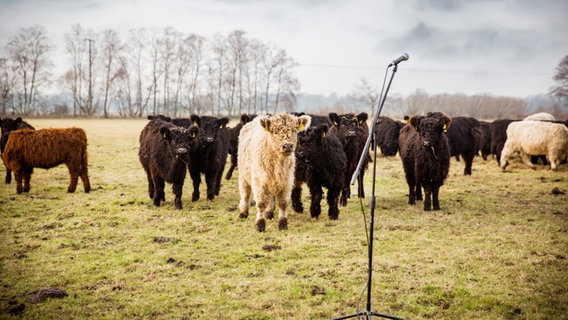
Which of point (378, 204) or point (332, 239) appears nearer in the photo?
point (332, 239)

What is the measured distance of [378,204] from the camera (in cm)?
950

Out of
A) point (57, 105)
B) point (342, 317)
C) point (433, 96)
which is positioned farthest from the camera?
point (433, 96)

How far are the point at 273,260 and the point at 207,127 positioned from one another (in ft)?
17.2

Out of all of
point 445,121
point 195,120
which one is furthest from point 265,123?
point 445,121

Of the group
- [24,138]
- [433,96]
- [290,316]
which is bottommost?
[290,316]

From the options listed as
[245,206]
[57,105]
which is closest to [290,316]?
[245,206]

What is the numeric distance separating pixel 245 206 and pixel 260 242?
1652 mm

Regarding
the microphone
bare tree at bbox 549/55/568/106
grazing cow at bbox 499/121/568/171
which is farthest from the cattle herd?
bare tree at bbox 549/55/568/106

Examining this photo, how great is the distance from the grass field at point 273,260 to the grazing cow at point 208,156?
535 mm

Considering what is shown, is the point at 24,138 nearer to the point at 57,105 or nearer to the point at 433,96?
the point at 57,105

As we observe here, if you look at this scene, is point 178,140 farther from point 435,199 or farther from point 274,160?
point 435,199

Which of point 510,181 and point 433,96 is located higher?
point 433,96

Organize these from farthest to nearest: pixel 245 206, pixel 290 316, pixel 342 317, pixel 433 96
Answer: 1. pixel 433 96
2. pixel 245 206
3. pixel 290 316
4. pixel 342 317

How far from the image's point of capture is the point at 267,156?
277 inches
